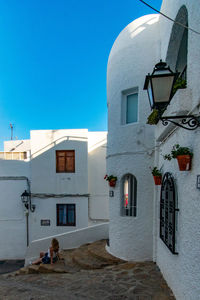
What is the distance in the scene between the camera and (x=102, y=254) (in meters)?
6.24

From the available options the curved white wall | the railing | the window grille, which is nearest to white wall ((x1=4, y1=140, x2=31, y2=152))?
the railing

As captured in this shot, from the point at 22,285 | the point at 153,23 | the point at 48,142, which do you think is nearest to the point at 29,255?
the point at 22,285

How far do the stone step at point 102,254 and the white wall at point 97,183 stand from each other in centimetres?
246

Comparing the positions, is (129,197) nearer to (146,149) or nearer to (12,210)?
(146,149)

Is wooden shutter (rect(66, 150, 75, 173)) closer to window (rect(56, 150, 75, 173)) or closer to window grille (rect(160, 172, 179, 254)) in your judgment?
window (rect(56, 150, 75, 173))

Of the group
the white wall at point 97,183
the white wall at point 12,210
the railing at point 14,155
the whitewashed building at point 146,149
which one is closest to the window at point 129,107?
the whitewashed building at point 146,149

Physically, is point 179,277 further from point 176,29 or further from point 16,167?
point 16,167

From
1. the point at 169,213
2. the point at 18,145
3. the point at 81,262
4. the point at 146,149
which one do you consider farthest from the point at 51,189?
the point at 18,145

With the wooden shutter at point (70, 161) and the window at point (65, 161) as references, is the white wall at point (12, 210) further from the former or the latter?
the wooden shutter at point (70, 161)

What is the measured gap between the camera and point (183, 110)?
288 centimetres

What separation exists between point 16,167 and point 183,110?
9589 mm

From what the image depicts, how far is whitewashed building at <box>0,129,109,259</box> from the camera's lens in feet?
32.1

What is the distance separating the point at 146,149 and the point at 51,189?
619cm

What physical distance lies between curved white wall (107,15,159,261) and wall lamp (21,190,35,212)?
540 cm
